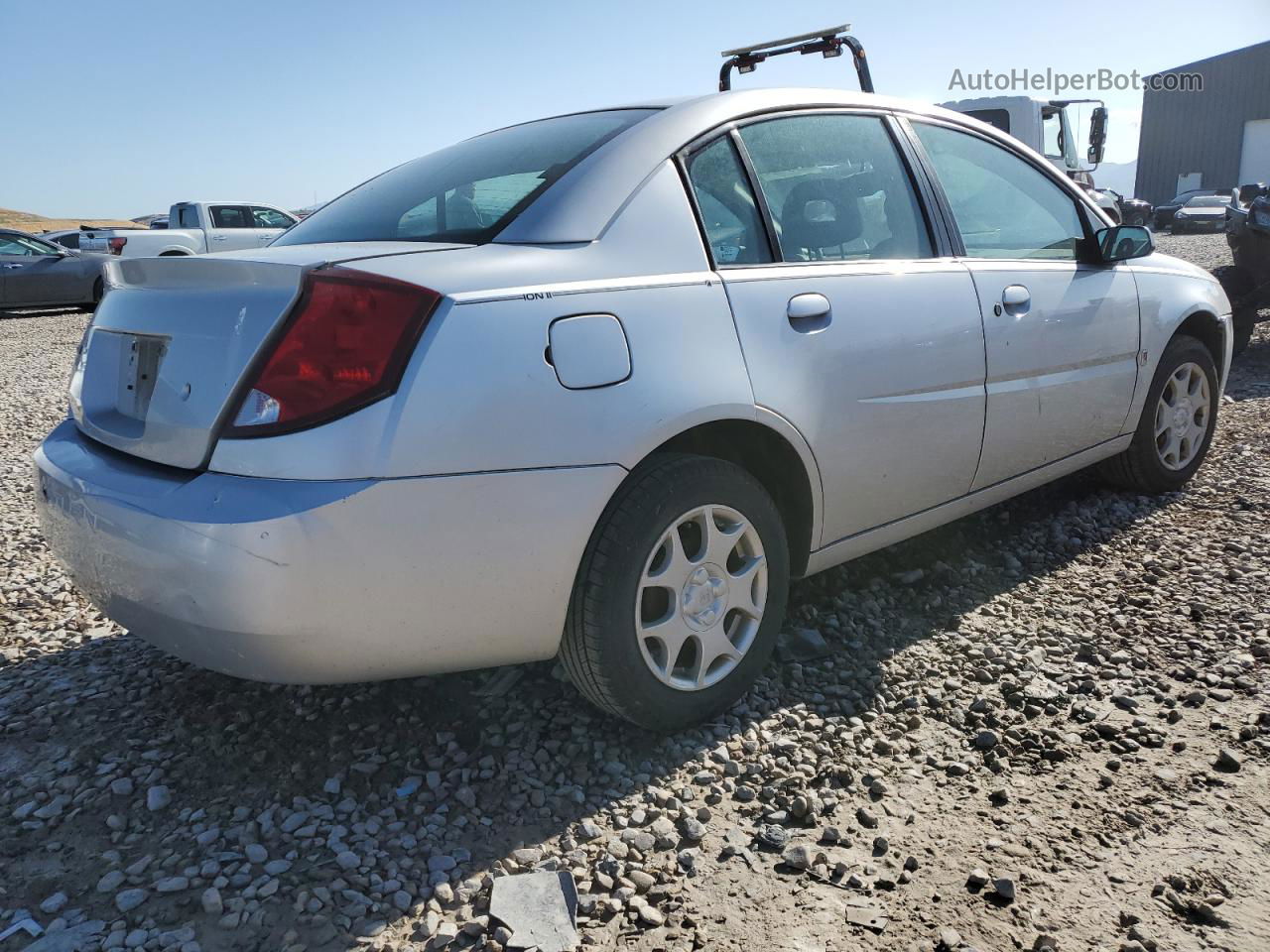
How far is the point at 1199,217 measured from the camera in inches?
1135

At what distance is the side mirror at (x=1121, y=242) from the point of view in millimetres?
3705

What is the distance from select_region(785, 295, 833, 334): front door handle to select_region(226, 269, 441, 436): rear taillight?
99cm

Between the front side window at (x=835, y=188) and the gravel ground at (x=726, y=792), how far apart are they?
1203 mm

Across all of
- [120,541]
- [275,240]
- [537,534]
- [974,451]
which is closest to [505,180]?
[275,240]

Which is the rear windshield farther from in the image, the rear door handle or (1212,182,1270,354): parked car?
(1212,182,1270,354): parked car

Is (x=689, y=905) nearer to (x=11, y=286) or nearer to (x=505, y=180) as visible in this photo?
(x=505, y=180)

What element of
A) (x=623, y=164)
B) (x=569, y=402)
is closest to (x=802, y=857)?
(x=569, y=402)

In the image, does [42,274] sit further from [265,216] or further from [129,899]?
[129,899]

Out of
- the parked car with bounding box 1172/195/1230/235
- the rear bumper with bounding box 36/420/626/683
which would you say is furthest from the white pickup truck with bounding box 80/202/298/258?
the parked car with bounding box 1172/195/1230/235

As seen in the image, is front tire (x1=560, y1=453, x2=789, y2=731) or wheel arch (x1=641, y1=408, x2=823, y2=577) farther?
wheel arch (x1=641, y1=408, x2=823, y2=577)

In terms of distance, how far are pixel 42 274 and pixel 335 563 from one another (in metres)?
15.8

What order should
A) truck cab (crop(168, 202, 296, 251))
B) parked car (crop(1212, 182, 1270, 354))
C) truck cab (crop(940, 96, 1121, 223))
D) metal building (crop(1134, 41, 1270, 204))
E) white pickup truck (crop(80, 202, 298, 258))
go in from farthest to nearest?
metal building (crop(1134, 41, 1270, 204)), truck cab (crop(168, 202, 296, 251)), white pickup truck (crop(80, 202, 298, 258)), truck cab (crop(940, 96, 1121, 223)), parked car (crop(1212, 182, 1270, 354))

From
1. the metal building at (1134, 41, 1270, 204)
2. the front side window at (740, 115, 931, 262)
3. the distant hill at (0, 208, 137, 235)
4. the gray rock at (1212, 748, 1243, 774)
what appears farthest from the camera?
the distant hill at (0, 208, 137, 235)

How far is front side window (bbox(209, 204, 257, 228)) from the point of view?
17.6 m
